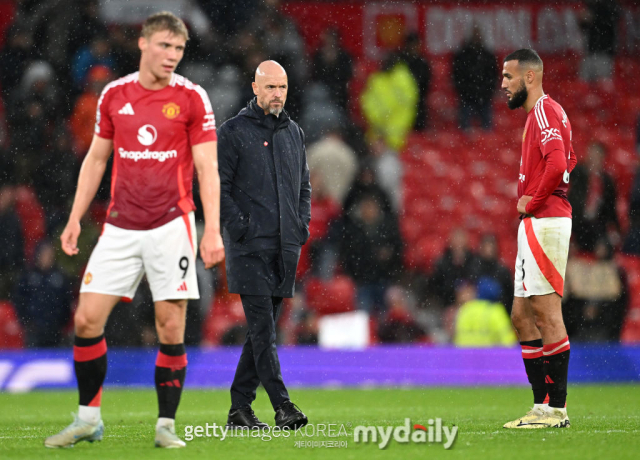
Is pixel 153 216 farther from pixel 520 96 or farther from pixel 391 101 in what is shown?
pixel 391 101

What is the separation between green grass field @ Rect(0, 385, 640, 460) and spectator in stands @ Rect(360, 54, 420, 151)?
628 centimetres

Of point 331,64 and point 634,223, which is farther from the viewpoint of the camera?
point 331,64

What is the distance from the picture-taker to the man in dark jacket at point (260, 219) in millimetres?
6527

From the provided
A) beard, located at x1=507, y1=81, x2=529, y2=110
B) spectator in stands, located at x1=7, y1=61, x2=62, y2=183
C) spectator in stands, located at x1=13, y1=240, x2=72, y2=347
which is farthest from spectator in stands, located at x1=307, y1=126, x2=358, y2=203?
beard, located at x1=507, y1=81, x2=529, y2=110

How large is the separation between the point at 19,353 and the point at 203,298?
8.23 ft

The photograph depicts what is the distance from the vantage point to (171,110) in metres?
5.55

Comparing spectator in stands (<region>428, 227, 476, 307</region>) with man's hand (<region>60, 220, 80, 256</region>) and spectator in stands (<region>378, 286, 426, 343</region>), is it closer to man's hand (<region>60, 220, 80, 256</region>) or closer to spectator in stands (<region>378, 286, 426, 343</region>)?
spectator in stands (<region>378, 286, 426, 343</region>)

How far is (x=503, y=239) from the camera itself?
1623 cm

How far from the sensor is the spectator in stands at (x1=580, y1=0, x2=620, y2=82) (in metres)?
18.1

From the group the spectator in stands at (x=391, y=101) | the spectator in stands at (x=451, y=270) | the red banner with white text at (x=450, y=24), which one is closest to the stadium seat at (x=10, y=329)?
the spectator in stands at (x=451, y=270)

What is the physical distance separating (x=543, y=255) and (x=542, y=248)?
48 mm

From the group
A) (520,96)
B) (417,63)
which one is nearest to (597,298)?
(417,63)

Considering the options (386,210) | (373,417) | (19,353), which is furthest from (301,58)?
(373,417)

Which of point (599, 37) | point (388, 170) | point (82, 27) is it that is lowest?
point (388, 170)
